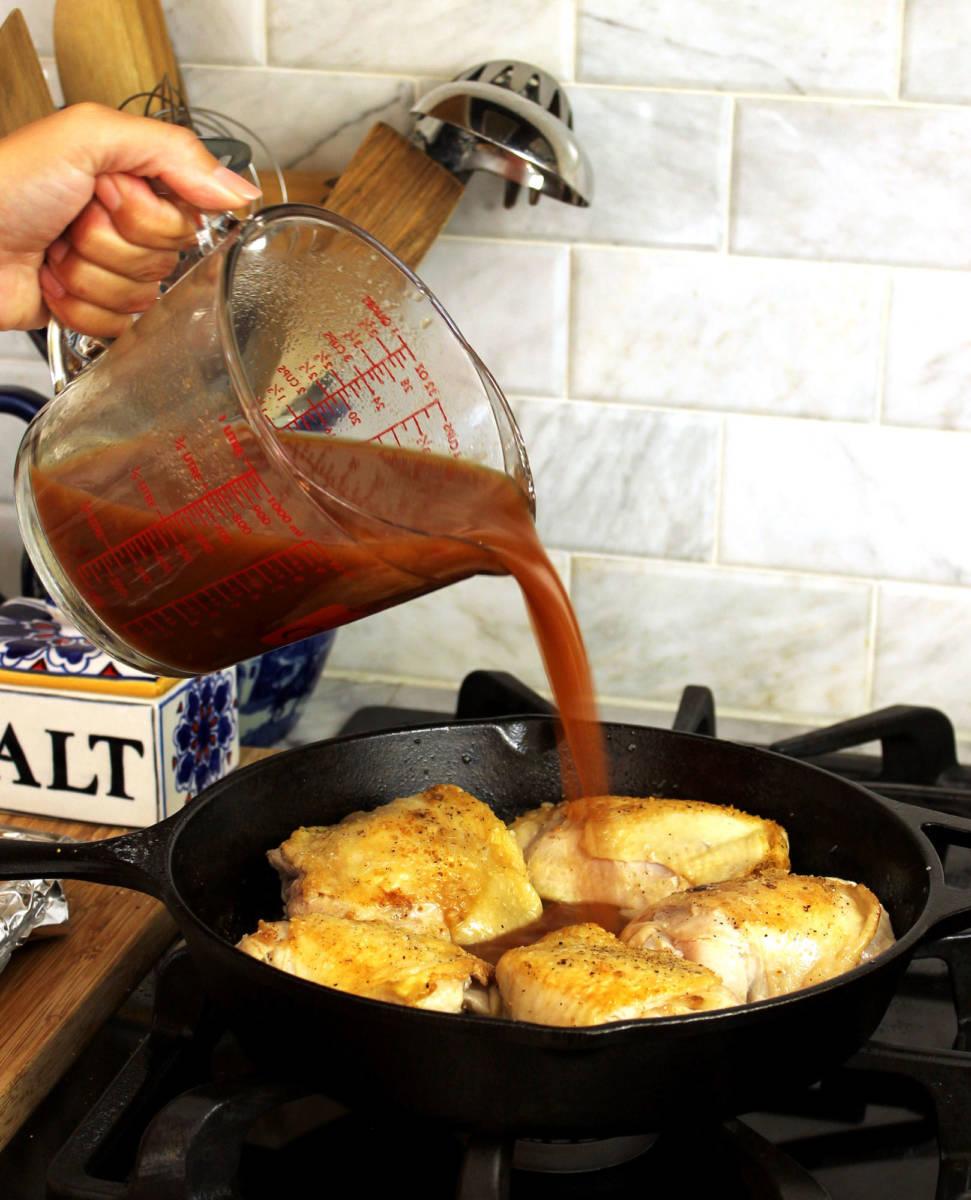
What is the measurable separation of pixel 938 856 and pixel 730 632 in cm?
55

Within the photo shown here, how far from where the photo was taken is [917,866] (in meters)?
0.91

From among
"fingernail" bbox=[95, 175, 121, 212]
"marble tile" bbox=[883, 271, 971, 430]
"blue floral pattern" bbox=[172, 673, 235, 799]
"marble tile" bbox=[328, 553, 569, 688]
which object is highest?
"fingernail" bbox=[95, 175, 121, 212]

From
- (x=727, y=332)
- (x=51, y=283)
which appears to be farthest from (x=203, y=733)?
(x=727, y=332)

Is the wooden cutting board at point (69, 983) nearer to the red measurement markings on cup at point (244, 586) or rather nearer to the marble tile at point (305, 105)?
the red measurement markings on cup at point (244, 586)

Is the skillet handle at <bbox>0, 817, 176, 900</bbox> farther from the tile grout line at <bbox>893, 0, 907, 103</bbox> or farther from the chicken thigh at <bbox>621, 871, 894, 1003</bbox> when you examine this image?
the tile grout line at <bbox>893, 0, 907, 103</bbox>

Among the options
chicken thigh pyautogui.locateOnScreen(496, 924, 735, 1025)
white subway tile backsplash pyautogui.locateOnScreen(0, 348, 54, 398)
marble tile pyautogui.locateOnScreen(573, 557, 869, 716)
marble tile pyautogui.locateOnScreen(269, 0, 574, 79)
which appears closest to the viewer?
chicken thigh pyautogui.locateOnScreen(496, 924, 735, 1025)

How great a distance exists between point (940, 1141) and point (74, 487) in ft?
1.98

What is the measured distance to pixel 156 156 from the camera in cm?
95

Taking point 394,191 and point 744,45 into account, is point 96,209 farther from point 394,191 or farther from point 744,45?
point 744,45

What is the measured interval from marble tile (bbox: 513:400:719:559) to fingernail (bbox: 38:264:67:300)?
498 millimetres

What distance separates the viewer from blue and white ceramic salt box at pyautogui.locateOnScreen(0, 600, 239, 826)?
114 cm

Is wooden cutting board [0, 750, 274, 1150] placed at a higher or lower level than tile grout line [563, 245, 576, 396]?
lower

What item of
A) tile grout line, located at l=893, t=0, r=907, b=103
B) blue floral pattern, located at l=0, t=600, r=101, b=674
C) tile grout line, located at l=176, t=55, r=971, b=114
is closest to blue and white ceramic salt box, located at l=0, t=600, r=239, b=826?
blue floral pattern, located at l=0, t=600, r=101, b=674

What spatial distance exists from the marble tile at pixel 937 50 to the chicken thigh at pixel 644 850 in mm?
692
